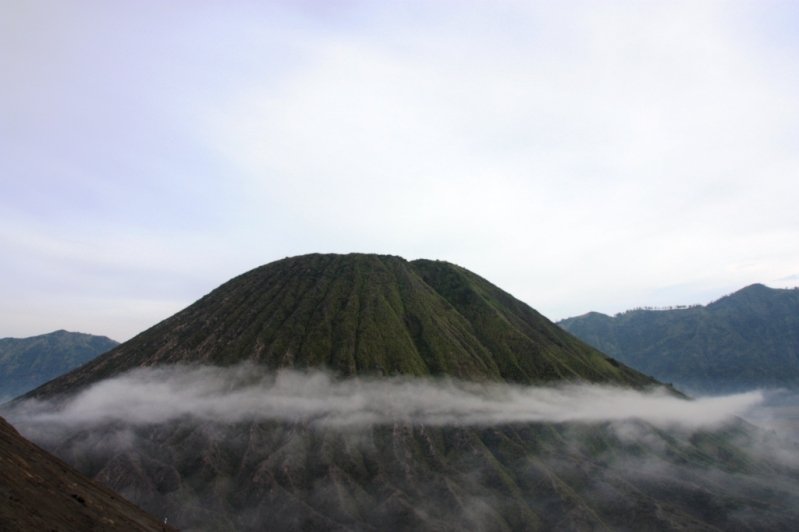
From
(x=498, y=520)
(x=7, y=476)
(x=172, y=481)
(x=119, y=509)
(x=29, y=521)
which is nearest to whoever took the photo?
(x=29, y=521)

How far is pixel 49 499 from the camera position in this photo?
290 feet

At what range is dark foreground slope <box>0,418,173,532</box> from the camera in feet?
258

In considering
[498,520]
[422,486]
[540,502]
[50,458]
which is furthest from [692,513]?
[50,458]

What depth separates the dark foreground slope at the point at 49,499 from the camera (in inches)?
3093

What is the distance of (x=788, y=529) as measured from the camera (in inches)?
6673

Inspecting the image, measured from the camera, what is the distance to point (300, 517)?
17788 centimetres

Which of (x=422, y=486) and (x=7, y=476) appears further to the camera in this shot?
(x=422, y=486)

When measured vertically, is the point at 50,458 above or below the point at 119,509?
above

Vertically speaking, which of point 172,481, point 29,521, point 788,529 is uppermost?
point 29,521

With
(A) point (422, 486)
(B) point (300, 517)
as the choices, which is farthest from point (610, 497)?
(B) point (300, 517)

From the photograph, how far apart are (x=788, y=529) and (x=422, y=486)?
11157 centimetres

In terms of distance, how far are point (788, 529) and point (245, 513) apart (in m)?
166

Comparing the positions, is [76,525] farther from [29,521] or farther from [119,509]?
[119,509]

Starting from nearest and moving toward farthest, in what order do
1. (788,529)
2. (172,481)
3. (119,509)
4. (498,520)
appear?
(119,509) → (788,529) → (498,520) → (172,481)
